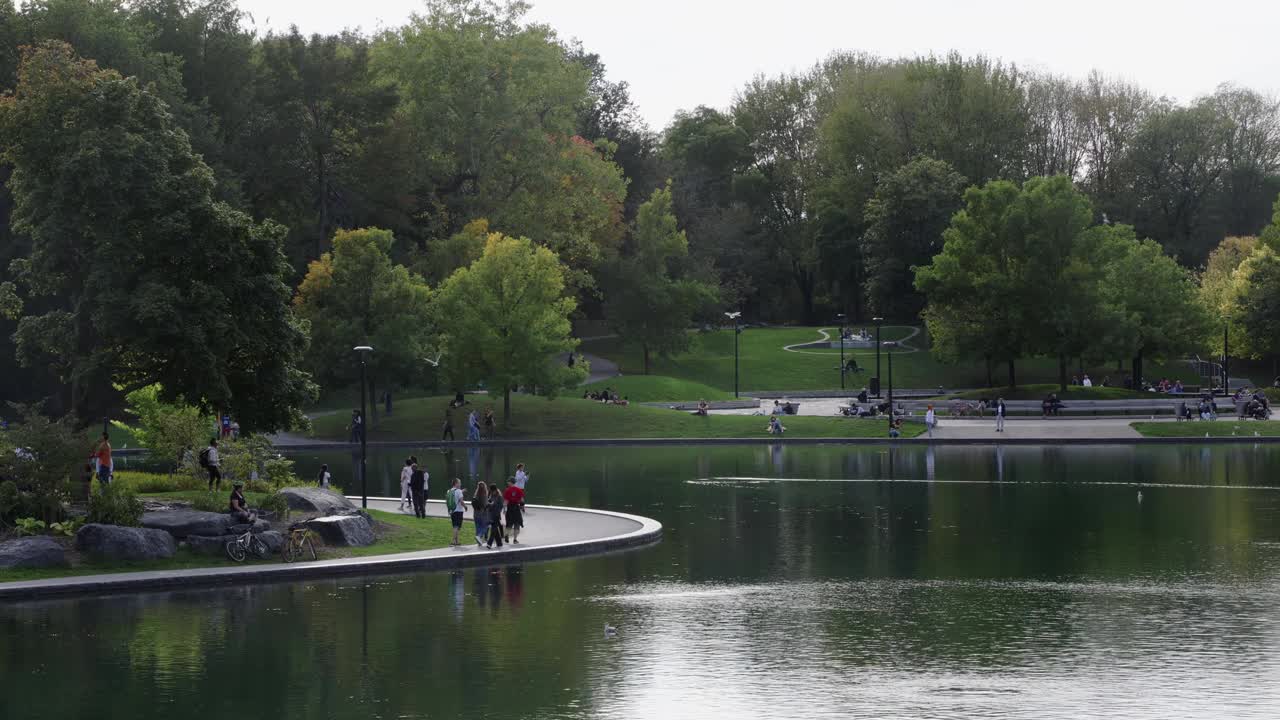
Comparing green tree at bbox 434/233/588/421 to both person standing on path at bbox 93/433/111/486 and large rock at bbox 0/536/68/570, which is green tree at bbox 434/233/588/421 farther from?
large rock at bbox 0/536/68/570

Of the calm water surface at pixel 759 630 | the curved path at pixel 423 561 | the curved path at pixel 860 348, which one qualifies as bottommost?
A: the calm water surface at pixel 759 630

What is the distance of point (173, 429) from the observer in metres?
37.0

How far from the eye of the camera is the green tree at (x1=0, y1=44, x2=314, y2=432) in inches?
1266

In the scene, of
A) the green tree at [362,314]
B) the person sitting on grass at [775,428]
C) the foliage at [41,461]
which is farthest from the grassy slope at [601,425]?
the foliage at [41,461]

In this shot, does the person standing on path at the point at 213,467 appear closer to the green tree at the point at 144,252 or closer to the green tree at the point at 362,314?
the green tree at the point at 144,252

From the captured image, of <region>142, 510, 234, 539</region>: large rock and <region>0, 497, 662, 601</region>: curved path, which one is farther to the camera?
<region>142, 510, 234, 539</region>: large rock

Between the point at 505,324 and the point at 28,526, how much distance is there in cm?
4144

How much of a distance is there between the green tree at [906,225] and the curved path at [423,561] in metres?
71.7

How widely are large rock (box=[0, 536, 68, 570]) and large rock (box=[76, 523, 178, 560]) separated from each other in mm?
562

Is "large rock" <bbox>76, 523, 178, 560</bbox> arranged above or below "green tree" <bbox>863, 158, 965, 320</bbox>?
below

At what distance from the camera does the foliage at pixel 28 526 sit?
27.5 m

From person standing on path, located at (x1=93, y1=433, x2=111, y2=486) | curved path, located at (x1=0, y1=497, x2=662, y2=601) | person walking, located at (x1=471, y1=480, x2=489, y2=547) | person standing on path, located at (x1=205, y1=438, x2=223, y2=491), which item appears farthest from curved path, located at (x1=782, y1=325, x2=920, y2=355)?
person walking, located at (x1=471, y1=480, x2=489, y2=547)

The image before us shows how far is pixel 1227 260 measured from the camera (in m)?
97.2

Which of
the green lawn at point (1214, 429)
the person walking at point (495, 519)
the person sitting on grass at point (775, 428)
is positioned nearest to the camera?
the person walking at point (495, 519)
